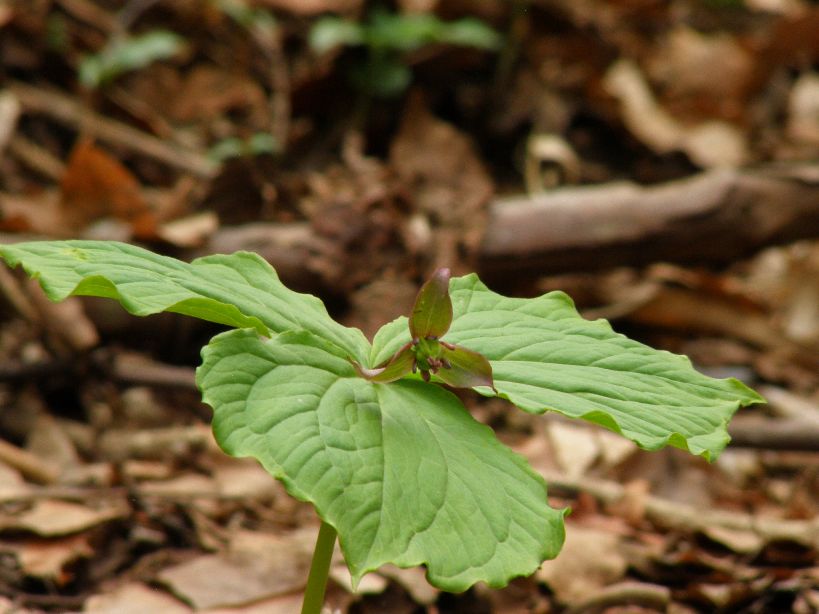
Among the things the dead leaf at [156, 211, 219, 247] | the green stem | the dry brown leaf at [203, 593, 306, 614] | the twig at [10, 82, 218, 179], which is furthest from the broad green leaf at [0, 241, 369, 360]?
the twig at [10, 82, 218, 179]

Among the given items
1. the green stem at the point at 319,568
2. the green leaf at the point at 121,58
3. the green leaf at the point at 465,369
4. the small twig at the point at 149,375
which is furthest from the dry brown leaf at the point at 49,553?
the green leaf at the point at 121,58

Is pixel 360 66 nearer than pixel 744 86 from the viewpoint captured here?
Yes

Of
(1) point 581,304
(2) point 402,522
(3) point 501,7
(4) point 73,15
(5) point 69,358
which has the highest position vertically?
(3) point 501,7

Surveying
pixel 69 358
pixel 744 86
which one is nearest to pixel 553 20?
Result: pixel 744 86

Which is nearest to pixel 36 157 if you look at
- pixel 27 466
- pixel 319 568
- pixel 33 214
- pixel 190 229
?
pixel 33 214

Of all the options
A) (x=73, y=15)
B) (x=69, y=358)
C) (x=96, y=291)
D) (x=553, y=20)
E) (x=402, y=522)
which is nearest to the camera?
(x=402, y=522)

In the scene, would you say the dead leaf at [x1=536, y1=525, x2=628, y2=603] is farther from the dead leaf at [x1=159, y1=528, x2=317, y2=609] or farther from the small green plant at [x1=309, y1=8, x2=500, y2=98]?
the small green plant at [x1=309, y1=8, x2=500, y2=98]

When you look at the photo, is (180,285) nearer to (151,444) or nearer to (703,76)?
(151,444)

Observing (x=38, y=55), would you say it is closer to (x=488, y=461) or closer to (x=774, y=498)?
(x=774, y=498)
